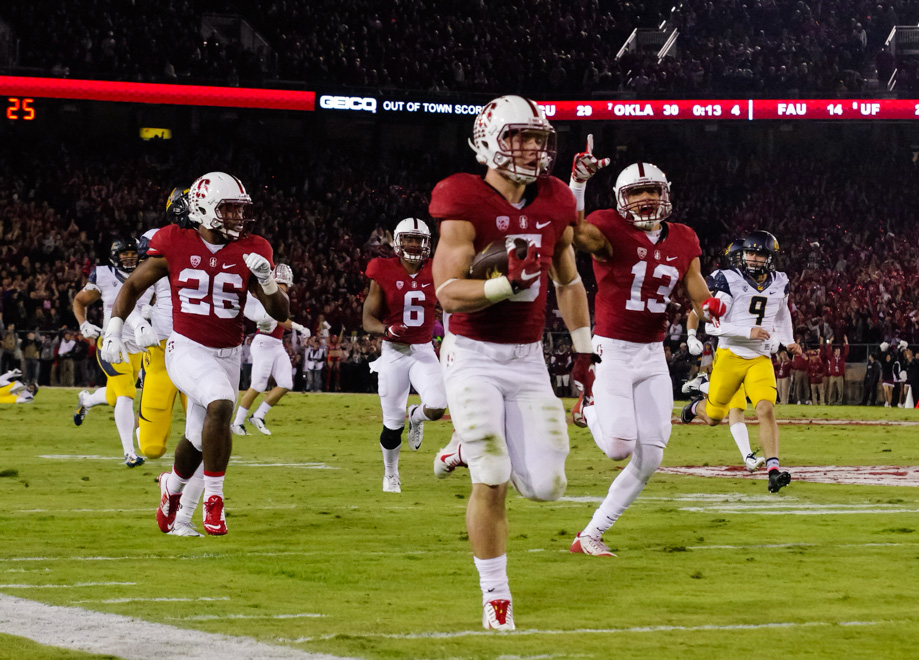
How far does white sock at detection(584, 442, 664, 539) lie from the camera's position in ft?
21.9

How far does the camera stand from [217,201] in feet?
24.7

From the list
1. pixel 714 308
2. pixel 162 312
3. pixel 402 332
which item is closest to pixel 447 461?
pixel 402 332

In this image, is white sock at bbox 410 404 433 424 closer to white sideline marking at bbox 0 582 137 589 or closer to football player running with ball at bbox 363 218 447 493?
football player running with ball at bbox 363 218 447 493

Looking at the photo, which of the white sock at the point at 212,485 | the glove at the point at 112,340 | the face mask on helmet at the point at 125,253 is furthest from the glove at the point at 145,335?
the face mask on helmet at the point at 125,253

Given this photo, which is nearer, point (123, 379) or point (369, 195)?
point (123, 379)

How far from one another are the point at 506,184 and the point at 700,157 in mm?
34194

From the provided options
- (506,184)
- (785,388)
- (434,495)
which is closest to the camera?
(506,184)

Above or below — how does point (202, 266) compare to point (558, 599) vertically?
above

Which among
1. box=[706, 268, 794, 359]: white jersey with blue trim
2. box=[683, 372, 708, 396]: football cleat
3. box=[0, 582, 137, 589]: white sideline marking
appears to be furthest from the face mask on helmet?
box=[0, 582, 137, 589]: white sideline marking

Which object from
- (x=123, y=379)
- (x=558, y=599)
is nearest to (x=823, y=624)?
(x=558, y=599)

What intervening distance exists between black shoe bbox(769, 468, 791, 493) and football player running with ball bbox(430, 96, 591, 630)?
17.4ft

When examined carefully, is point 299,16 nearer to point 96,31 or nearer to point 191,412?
point 96,31

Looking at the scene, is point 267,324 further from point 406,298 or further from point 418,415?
point 418,415

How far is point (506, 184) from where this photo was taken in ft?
16.7
